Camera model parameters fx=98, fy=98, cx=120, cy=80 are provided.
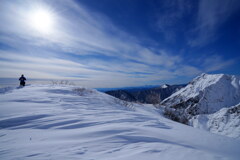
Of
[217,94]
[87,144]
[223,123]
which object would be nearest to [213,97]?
[217,94]

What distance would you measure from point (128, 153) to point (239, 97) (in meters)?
45.0

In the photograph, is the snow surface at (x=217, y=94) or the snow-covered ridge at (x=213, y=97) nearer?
the snow-covered ridge at (x=213, y=97)

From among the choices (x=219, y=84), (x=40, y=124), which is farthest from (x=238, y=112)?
(x=219, y=84)

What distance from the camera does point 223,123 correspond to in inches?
488

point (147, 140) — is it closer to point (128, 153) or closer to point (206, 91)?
point (128, 153)

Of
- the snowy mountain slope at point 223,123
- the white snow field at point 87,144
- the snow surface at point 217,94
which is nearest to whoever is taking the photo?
the white snow field at point 87,144

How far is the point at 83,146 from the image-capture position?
1.38 metres

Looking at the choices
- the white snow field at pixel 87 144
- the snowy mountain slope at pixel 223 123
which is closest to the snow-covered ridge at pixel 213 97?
the snowy mountain slope at pixel 223 123

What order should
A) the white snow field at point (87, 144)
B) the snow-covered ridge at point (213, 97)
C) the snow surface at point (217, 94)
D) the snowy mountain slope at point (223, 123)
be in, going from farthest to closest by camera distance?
1. the snow surface at point (217, 94)
2. the snow-covered ridge at point (213, 97)
3. the snowy mountain slope at point (223, 123)
4. the white snow field at point (87, 144)

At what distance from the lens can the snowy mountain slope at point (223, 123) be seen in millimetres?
11180

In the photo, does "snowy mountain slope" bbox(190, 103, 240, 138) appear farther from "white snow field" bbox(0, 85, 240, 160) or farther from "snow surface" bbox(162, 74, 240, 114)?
"snow surface" bbox(162, 74, 240, 114)

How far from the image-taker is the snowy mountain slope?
11.2 meters

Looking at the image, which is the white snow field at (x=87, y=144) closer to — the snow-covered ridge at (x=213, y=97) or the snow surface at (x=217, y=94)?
the snow-covered ridge at (x=213, y=97)

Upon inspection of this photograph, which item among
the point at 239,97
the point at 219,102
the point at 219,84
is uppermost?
the point at 219,84
